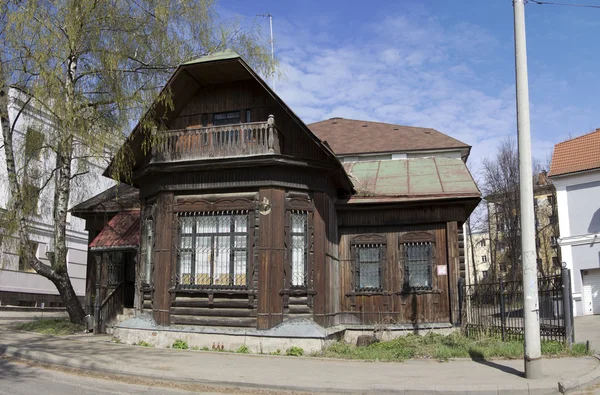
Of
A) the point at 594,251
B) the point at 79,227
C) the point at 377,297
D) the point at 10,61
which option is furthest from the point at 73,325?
the point at 594,251

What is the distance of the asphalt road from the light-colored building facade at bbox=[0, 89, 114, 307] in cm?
719

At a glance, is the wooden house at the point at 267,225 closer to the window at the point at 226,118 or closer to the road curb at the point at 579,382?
the window at the point at 226,118

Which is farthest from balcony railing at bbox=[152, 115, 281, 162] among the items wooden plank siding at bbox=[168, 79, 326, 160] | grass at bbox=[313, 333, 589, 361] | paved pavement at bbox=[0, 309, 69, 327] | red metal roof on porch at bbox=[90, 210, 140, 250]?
paved pavement at bbox=[0, 309, 69, 327]

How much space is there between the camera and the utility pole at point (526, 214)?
919 centimetres

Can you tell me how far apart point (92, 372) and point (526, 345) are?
8.05 m

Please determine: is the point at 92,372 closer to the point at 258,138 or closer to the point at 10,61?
the point at 258,138

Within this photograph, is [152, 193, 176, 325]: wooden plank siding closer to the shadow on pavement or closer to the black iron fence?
the shadow on pavement

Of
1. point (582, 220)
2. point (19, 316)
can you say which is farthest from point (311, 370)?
point (582, 220)

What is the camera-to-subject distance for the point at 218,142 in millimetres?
14172

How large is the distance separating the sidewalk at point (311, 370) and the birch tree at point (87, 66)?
5.15 meters

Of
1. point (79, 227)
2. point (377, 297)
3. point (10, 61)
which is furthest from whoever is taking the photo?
point (79, 227)

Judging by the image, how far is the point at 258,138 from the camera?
13930mm

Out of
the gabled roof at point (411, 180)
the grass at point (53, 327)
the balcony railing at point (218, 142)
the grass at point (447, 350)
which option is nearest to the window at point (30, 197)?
the grass at point (53, 327)

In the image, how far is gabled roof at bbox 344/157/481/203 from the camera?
16250 mm
